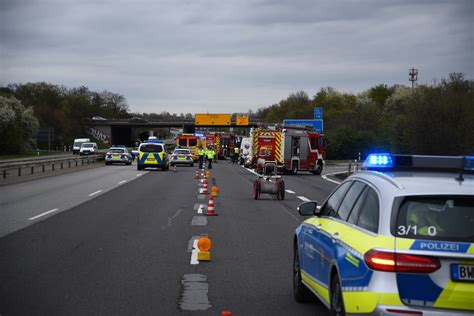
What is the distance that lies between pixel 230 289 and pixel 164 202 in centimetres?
1440

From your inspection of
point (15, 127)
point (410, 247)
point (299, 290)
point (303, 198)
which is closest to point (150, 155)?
point (303, 198)

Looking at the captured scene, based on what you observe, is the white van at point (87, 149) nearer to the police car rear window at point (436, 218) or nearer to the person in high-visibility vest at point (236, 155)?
the person in high-visibility vest at point (236, 155)

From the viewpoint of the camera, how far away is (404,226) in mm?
5879

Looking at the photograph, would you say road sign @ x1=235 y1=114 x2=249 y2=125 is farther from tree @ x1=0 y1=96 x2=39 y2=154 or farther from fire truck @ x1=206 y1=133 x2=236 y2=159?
tree @ x1=0 y1=96 x2=39 y2=154

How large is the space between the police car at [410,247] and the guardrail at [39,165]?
33034 millimetres

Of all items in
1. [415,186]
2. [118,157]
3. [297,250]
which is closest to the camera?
[415,186]

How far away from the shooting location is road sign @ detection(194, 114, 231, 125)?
118 metres

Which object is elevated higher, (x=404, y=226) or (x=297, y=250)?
(x=404, y=226)

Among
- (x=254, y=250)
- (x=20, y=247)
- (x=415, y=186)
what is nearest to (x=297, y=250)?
(x=415, y=186)

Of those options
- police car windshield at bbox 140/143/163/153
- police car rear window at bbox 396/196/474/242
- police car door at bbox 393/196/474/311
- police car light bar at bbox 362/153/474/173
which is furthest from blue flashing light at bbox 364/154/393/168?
police car windshield at bbox 140/143/163/153

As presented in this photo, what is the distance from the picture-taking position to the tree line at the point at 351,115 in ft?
161

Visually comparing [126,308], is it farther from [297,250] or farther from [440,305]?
[440,305]

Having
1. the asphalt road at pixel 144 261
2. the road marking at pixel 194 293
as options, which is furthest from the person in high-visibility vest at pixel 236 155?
the road marking at pixel 194 293

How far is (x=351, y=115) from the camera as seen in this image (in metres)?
106
